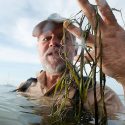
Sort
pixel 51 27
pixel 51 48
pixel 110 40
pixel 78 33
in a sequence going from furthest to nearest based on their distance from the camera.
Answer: pixel 51 27 → pixel 51 48 → pixel 78 33 → pixel 110 40

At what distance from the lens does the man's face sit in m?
7.05

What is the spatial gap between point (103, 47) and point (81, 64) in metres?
0.32

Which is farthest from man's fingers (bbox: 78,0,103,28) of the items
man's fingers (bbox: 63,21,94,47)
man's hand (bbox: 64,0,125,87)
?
man's fingers (bbox: 63,21,94,47)

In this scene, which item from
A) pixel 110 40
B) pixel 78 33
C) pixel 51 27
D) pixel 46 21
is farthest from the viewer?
pixel 46 21

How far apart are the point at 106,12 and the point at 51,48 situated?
Result: 13.3 ft

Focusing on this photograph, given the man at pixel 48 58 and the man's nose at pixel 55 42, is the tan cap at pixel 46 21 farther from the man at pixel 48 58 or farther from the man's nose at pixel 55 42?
the man's nose at pixel 55 42

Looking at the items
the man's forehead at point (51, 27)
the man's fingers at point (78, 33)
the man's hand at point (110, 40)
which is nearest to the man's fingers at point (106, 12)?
the man's hand at point (110, 40)

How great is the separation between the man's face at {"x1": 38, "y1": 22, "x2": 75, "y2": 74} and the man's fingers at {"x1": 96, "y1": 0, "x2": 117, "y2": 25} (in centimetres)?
373

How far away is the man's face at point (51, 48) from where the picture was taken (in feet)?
23.1

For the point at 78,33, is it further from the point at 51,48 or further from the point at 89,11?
the point at 51,48

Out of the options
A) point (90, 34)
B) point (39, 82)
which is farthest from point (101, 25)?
point (39, 82)

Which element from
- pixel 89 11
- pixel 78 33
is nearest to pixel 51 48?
pixel 78 33

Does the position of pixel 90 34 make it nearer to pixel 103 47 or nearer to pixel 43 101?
pixel 103 47

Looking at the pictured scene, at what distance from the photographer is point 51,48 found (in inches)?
285
